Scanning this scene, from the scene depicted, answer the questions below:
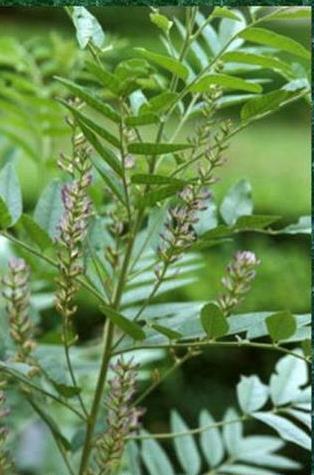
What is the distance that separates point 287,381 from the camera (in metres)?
1.36

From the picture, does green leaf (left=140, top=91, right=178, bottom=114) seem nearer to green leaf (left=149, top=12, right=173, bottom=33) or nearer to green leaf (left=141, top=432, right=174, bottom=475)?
green leaf (left=149, top=12, right=173, bottom=33)

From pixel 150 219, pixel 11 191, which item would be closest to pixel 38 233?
pixel 11 191

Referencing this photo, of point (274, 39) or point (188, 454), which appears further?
point (188, 454)

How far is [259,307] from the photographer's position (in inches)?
148

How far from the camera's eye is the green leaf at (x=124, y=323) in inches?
39.6

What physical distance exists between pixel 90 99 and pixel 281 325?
0.30m

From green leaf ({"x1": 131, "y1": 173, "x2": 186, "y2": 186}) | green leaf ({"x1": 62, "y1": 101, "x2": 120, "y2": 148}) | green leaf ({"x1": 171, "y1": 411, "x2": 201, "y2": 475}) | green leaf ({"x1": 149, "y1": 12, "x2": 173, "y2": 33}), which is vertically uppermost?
green leaf ({"x1": 149, "y1": 12, "x2": 173, "y2": 33})

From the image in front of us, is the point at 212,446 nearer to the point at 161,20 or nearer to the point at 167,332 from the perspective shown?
the point at 167,332

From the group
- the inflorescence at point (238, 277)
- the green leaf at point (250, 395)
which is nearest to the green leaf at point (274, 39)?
the inflorescence at point (238, 277)

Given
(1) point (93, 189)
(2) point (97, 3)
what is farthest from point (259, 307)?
(2) point (97, 3)

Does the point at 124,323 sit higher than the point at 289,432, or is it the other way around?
the point at 124,323

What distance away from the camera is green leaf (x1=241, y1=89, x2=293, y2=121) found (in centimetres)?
100

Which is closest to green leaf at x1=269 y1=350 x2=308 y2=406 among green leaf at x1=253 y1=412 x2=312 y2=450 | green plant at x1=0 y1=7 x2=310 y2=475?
green plant at x1=0 y1=7 x2=310 y2=475

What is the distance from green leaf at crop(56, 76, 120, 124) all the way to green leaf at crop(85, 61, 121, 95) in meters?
0.02
